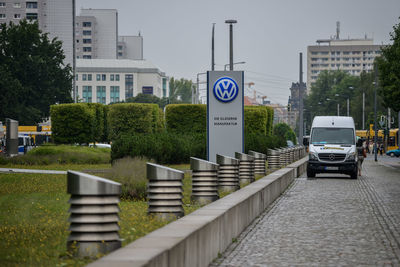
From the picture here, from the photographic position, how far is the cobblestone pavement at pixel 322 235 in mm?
10188

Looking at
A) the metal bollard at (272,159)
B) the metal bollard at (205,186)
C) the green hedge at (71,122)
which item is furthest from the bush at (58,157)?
the metal bollard at (205,186)

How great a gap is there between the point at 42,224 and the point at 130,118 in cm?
4511

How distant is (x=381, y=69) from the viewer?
170 feet

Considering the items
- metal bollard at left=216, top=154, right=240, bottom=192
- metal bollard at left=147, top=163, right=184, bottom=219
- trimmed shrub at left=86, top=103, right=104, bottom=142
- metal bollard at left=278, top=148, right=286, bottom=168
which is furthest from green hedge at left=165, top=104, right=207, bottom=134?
metal bollard at left=147, top=163, right=184, bottom=219

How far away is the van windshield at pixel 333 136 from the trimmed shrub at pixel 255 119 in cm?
2093

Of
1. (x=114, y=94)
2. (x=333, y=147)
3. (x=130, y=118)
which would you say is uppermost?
(x=114, y=94)

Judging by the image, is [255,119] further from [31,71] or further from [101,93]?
[101,93]

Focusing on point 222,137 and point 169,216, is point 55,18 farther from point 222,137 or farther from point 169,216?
point 169,216

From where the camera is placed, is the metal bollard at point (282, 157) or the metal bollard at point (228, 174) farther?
the metal bollard at point (282, 157)

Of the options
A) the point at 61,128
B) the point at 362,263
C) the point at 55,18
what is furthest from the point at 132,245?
the point at 55,18

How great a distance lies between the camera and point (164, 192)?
1173 centimetres

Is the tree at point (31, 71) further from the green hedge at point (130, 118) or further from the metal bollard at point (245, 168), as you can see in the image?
the metal bollard at point (245, 168)

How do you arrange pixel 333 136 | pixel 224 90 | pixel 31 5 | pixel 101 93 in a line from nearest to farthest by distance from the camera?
pixel 224 90, pixel 333 136, pixel 31 5, pixel 101 93

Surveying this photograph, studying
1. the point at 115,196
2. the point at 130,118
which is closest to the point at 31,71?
the point at 130,118
